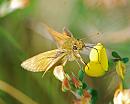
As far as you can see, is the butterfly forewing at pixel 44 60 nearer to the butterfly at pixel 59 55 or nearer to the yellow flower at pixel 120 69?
the butterfly at pixel 59 55

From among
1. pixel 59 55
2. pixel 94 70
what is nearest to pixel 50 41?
pixel 59 55

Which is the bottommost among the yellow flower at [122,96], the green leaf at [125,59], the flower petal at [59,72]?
the yellow flower at [122,96]

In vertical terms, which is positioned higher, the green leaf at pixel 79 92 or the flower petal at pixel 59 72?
the flower petal at pixel 59 72

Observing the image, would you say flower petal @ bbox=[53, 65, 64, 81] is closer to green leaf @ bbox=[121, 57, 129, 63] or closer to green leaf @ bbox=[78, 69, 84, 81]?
green leaf @ bbox=[78, 69, 84, 81]

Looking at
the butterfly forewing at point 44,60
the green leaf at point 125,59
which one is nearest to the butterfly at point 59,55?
the butterfly forewing at point 44,60

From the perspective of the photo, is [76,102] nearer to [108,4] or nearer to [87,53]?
[87,53]

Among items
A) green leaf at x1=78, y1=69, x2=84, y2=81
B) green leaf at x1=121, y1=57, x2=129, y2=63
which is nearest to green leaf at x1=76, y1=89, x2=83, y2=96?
green leaf at x1=78, y1=69, x2=84, y2=81
